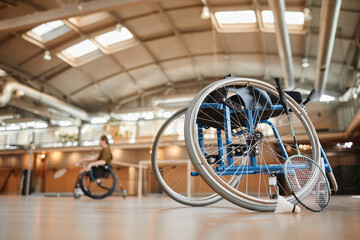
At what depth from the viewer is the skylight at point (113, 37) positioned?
895 centimetres

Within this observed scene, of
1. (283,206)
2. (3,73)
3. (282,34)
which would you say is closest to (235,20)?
(282,34)

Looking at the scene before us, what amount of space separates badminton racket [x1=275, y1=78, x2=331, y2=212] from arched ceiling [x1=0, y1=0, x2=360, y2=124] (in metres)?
4.64

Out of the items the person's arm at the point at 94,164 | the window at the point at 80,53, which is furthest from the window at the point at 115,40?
the person's arm at the point at 94,164

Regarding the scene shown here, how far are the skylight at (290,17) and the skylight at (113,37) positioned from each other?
393 centimetres

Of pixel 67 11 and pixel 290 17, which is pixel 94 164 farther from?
pixel 290 17

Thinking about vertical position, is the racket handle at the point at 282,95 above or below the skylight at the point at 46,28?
below

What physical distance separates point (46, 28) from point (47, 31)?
0.17 metres

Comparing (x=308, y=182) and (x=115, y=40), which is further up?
(x=115, y=40)

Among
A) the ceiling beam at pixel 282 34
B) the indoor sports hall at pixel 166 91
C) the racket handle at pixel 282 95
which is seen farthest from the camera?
the ceiling beam at pixel 282 34

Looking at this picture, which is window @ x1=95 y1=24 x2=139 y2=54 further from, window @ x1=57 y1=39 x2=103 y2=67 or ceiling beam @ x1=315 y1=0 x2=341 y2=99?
ceiling beam @ x1=315 y1=0 x2=341 y2=99

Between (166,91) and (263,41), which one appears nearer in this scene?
(263,41)

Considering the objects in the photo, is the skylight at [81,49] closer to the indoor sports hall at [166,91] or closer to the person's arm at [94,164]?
the indoor sports hall at [166,91]

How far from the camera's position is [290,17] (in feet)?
24.5

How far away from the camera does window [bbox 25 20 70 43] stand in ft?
27.6
